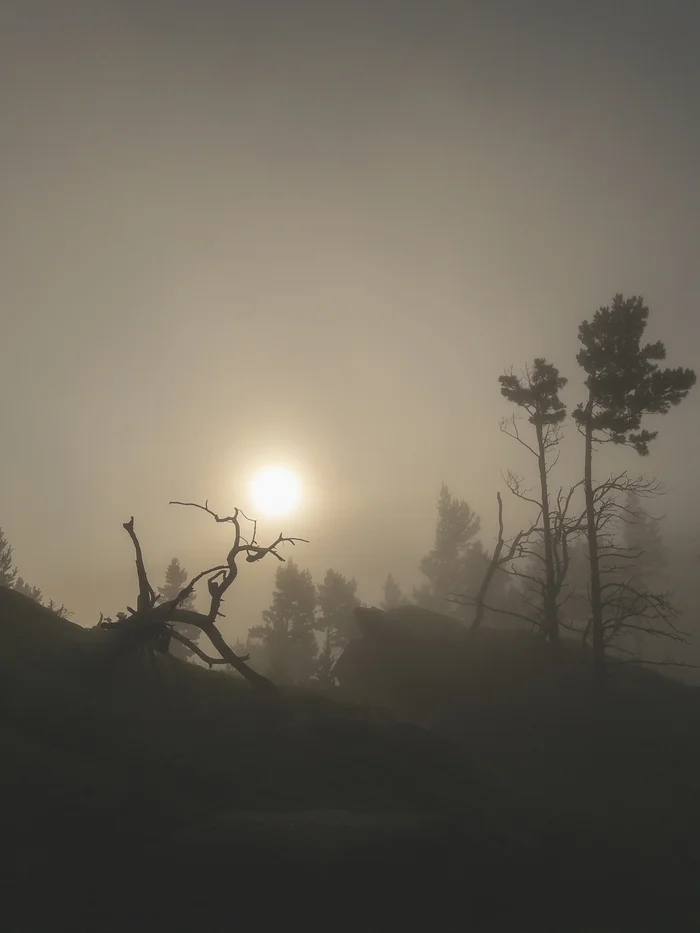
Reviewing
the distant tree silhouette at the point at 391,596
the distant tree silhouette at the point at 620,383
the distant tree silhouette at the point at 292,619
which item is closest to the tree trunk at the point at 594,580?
the distant tree silhouette at the point at 620,383

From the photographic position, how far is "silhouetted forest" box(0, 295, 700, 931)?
28.2ft

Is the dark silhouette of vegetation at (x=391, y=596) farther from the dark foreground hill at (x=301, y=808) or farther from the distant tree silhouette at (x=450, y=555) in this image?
the dark foreground hill at (x=301, y=808)

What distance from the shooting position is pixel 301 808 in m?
11.0

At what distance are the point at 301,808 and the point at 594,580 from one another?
14.2m

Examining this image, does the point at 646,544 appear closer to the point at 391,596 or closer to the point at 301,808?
the point at 391,596

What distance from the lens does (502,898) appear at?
382 inches

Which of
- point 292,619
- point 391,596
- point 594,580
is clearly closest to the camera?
point 594,580

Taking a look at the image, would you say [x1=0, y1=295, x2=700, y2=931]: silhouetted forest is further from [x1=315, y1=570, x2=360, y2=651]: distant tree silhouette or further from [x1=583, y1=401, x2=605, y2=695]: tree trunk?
[x1=315, y1=570, x2=360, y2=651]: distant tree silhouette

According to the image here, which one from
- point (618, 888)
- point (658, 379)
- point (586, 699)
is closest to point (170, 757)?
point (618, 888)

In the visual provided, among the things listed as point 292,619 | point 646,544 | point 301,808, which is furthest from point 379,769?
point 646,544

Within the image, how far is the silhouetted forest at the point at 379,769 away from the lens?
861 centimetres

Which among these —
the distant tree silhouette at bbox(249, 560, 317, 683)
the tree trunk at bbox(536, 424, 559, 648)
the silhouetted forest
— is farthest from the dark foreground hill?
the distant tree silhouette at bbox(249, 560, 317, 683)

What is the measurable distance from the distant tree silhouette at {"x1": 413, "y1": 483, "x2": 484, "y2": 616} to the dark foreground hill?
4269cm

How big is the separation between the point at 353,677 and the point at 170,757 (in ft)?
49.6
